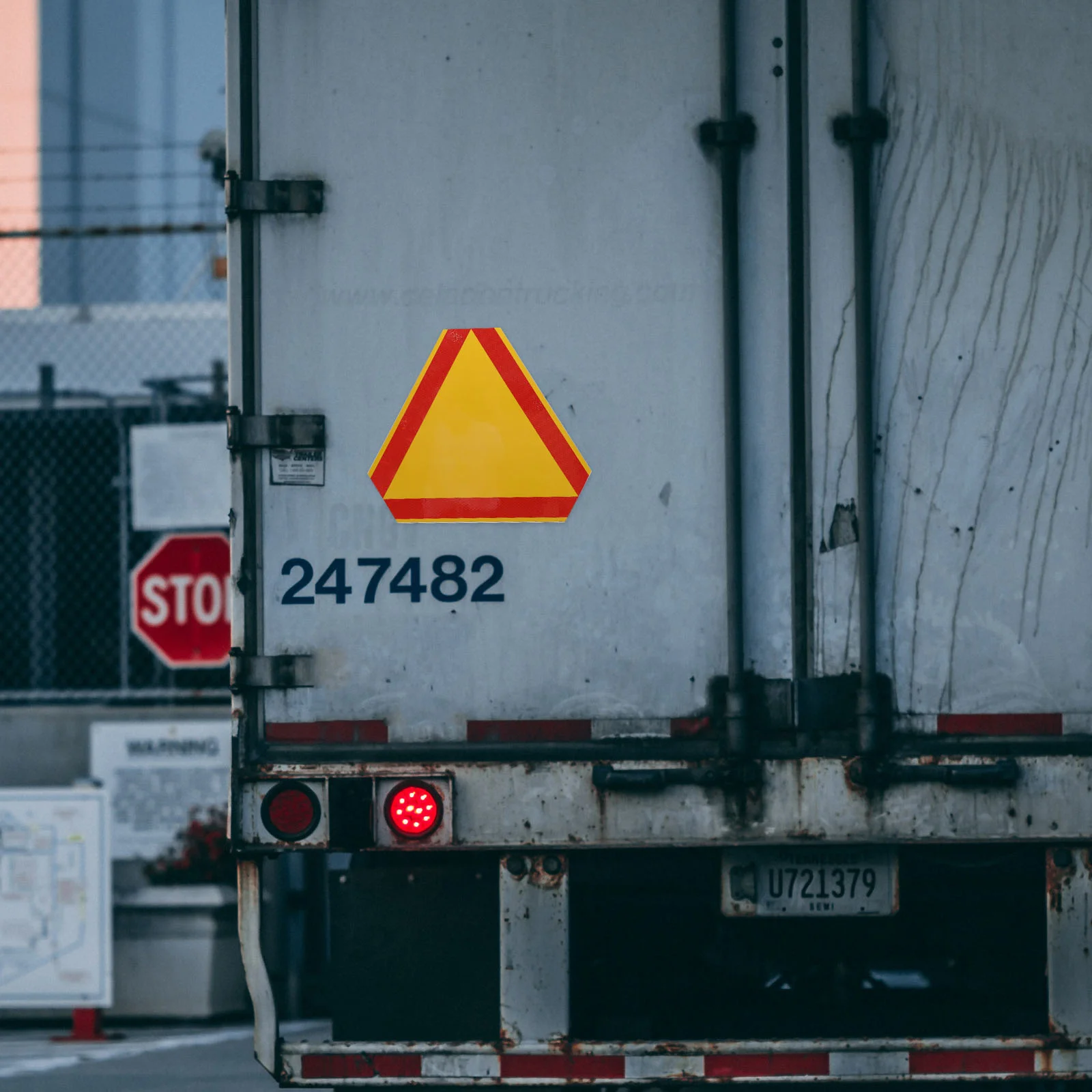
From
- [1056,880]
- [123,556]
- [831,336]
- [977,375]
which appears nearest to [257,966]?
[1056,880]

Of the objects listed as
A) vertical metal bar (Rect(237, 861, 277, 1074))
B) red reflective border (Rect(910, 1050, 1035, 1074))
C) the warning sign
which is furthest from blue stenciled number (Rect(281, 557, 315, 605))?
red reflective border (Rect(910, 1050, 1035, 1074))

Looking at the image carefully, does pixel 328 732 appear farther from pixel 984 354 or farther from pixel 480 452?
pixel 984 354

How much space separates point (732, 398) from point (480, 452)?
0.64 m

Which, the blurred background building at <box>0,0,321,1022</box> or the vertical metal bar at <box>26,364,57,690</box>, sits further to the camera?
the vertical metal bar at <box>26,364,57,690</box>

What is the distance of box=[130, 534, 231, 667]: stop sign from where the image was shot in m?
11.1

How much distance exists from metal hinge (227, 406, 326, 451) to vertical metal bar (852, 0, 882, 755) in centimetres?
134

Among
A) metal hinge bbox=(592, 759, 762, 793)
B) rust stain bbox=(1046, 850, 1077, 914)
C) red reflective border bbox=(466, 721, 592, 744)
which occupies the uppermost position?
red reflective border bbox=(466, 721, 592, 744)

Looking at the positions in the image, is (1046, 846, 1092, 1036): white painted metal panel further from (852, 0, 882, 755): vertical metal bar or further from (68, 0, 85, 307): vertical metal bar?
(68, 0, 85, 307): vertical metal bar

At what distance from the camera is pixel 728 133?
14.8ft

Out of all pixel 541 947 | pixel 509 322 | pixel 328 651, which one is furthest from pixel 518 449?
pixel 541 947

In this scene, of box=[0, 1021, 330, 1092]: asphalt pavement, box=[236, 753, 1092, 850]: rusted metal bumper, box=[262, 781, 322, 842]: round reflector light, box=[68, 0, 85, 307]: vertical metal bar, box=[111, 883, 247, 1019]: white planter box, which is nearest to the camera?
box=[236, 753, 1092, 850]: rusted metal bumper

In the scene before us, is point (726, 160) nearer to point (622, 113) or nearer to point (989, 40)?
point (622, 113)

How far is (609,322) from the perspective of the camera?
4.55m

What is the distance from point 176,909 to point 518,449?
6.69m
